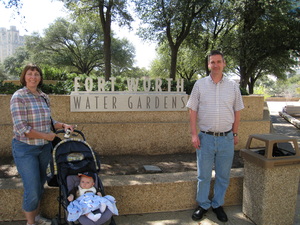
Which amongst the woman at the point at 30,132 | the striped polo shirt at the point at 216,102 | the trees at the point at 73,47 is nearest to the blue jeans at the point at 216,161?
the striped polo shirt at the point at 216,102

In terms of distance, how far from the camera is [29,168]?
8.52ft

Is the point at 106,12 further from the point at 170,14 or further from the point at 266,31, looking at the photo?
the point at 266,31

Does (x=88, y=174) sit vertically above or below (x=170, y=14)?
below

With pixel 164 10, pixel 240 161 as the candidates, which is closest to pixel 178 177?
pixel 240 161

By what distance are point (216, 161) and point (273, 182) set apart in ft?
2.19

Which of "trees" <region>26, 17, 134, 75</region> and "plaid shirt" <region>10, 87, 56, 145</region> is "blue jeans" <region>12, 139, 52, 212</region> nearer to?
"plaid shirt" <region>10, 87, 56, 145</region>

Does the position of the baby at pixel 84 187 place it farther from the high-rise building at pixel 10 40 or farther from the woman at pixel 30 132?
the high-rise building at pixel 10 40

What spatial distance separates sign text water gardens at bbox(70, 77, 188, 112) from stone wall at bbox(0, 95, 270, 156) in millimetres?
107

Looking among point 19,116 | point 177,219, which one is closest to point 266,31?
point 177,219

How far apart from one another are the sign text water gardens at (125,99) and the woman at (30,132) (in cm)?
235

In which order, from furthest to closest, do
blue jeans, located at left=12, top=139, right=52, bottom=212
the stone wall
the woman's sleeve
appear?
the stone wall, blue jeans, located at left=12, top=139, right=52, bottom=212, the woman's sleeve

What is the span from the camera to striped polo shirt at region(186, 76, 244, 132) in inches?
117

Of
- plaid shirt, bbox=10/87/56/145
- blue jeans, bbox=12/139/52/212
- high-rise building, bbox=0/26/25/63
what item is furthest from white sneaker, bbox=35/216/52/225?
high-rise building, bbox=0/26/25/63

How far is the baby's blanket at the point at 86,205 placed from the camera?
2.21 meters
